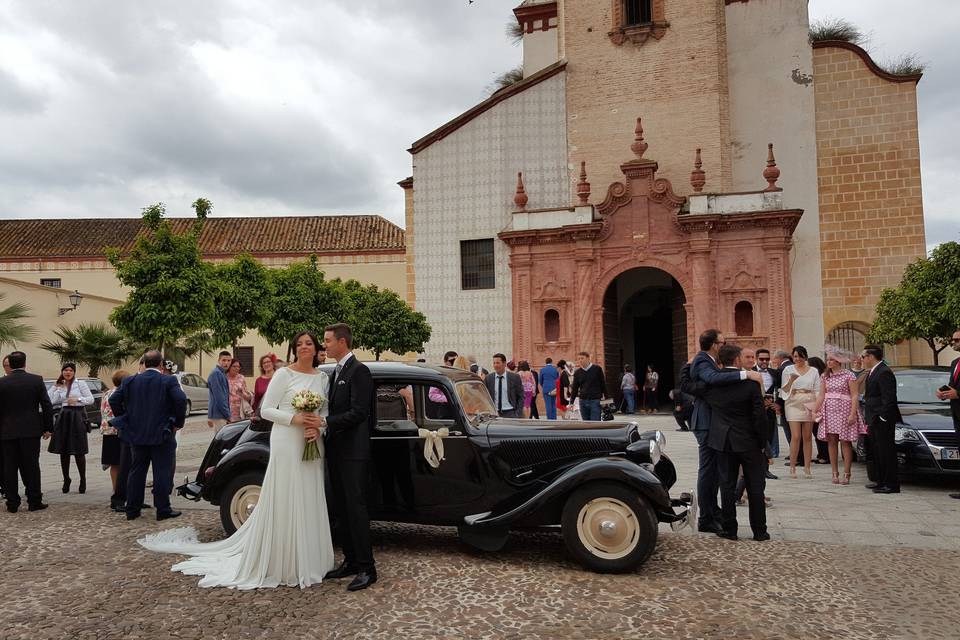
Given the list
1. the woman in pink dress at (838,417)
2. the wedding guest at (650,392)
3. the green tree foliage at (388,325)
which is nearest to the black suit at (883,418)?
the woman in pink dress at (838,417)

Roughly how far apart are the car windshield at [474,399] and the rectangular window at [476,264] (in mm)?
18929

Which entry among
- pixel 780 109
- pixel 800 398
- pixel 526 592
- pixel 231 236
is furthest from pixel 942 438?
pixel 231 236

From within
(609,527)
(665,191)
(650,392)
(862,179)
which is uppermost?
(862,179)

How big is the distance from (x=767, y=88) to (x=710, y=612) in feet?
80.4

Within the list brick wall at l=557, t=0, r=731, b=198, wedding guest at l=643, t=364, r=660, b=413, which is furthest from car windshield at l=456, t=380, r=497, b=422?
brick wall at l=557, t=0, r=731, b=198

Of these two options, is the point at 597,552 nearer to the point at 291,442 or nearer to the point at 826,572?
the point at 826,572

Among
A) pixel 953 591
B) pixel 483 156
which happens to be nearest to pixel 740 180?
pixel 483 156

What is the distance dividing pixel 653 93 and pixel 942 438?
1878cm

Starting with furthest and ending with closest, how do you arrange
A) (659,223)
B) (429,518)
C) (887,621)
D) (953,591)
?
(659,223)
(429,518)
(953,591)
(887,621)

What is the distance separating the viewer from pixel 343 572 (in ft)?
17.3

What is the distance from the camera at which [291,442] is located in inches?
202

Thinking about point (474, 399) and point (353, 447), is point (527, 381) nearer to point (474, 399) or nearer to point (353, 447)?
point (474, 399)

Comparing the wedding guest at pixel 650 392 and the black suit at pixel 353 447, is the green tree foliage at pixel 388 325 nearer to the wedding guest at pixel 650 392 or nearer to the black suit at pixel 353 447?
the wedding guest at pixel 650 392

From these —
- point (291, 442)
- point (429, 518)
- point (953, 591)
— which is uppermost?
point (291, 442)
